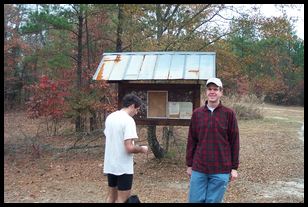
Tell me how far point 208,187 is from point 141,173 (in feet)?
16.3

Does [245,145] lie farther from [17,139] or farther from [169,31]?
[17,139]

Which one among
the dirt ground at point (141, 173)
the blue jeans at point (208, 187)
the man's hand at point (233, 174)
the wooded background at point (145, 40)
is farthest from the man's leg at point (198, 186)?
the wooded background at point (145, 40)

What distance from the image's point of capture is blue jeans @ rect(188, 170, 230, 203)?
4.33m

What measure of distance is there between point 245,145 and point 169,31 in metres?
5.35

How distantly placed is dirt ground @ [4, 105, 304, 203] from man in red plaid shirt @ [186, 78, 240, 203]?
2741 millimetres

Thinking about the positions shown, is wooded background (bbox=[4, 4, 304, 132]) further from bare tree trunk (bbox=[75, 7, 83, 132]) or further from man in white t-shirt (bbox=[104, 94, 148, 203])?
man in white t-shirt (bbox=[104, 94, 148, 203])

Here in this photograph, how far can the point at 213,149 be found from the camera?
14.1 feet

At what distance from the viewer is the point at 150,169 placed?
9.51 m

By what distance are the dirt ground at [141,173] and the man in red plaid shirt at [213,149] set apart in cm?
274

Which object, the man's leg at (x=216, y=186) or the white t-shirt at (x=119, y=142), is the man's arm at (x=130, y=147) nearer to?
the white t-shirt at (x=119, y=142)

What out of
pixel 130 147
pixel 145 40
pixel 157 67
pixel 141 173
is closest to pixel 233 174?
pixel 130 147

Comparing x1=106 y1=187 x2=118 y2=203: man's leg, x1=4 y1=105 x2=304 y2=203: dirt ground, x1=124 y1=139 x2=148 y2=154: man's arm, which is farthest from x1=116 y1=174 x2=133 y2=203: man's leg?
x1=4 y1=105 x2=304 y2=203: dirt ground

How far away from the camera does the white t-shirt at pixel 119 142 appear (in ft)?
15.3
